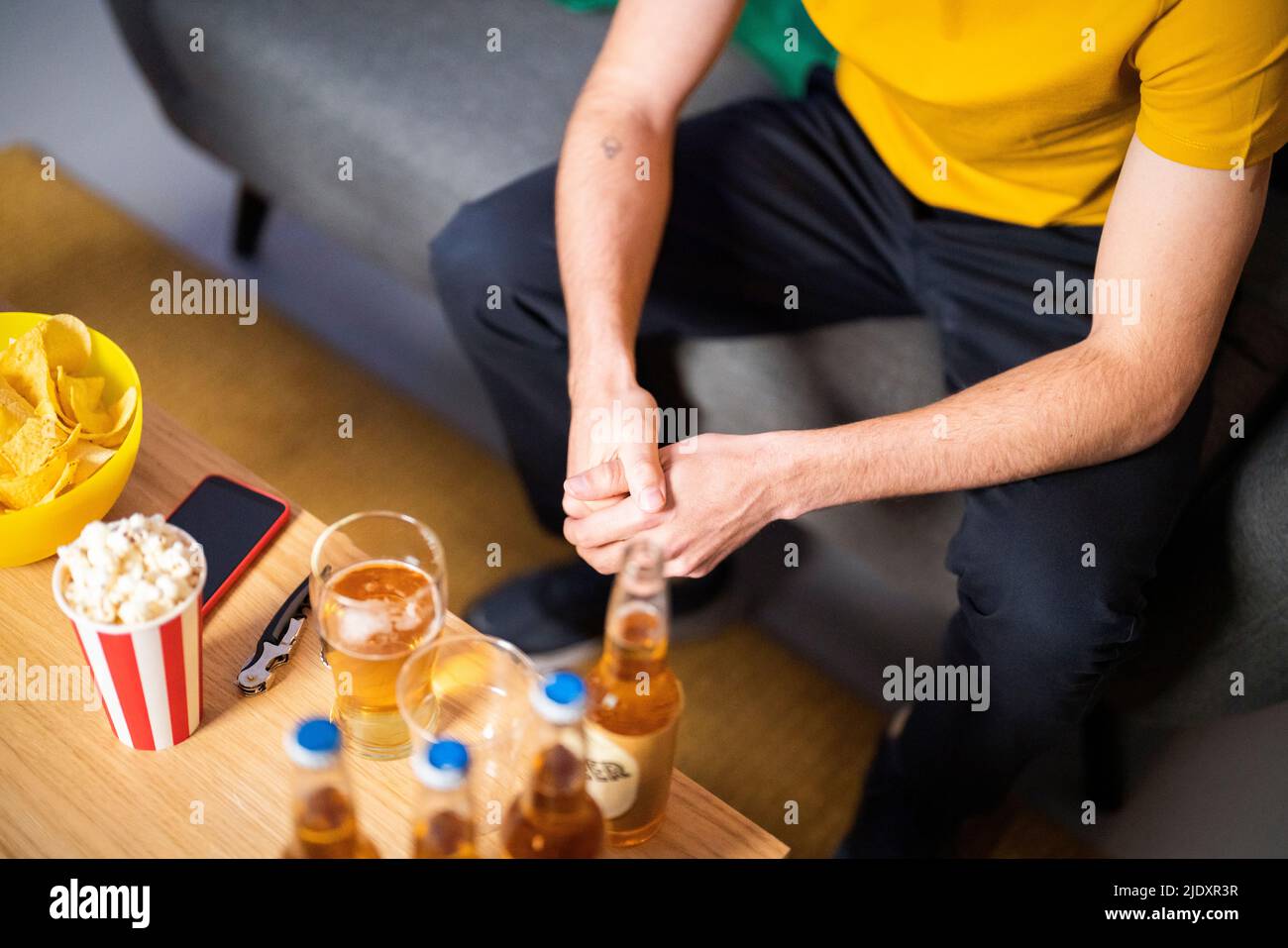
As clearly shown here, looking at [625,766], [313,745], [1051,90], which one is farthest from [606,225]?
[313,745]

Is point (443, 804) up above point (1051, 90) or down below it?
below

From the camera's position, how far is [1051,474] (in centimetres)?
121

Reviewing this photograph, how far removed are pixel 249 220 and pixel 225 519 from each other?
1.23m

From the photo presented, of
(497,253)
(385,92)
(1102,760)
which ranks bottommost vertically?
(1102,760)

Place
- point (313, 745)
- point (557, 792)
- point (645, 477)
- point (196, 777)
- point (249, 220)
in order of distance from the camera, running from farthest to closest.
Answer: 1. point (249, 220)
2. point (645, 477)
3. point (196, 777)
4. point (557, 792)
5. point (313, 745)

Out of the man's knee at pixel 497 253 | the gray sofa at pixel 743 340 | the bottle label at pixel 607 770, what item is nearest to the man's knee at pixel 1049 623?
the gray sofa at pixel 743 340

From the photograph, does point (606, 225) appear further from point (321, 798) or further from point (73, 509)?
point (321, 798)

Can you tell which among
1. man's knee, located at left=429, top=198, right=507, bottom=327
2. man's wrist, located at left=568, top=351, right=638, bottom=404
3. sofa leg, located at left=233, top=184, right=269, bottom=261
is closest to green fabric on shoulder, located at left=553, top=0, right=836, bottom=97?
man's knee, located at left=429, top=198, right=507, bottom=327

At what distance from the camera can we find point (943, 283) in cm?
138

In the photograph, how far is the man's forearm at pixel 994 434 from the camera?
115cm

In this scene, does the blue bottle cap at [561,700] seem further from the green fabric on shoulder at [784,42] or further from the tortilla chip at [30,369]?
the green fabric on shoulder at [784,42]

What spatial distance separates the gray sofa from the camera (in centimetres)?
129

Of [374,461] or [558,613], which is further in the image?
[374,461]
